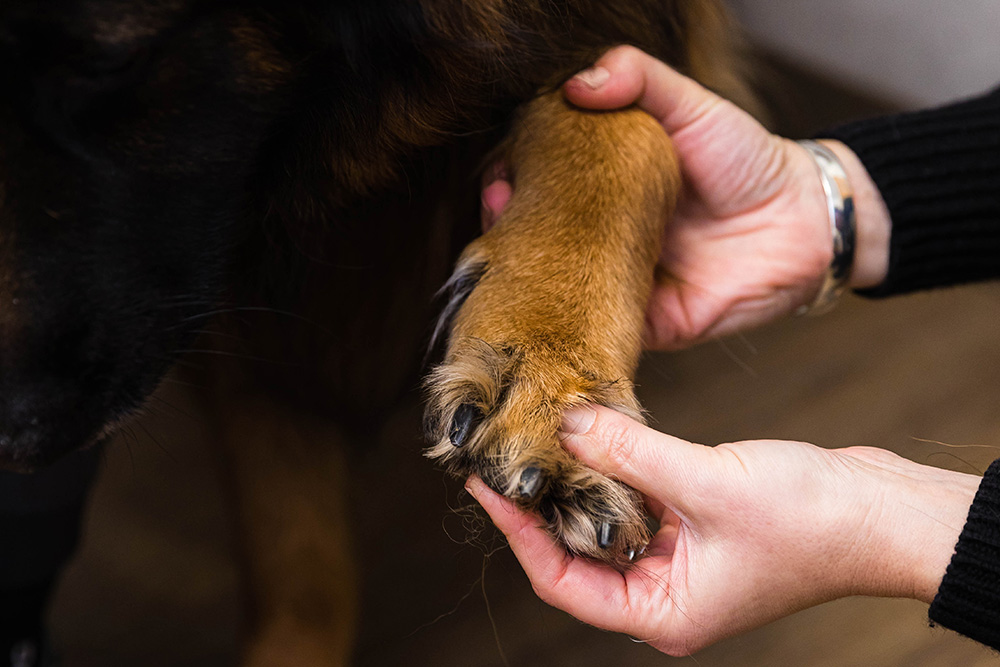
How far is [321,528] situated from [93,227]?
691mm

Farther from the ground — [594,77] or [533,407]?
[594,77]

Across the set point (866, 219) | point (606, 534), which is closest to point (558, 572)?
point (606, 534)

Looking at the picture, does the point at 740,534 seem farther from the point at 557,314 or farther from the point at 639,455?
the point at 557,314

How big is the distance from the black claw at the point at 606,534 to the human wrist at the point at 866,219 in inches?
26.2

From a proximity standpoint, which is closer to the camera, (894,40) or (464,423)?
(464,423)

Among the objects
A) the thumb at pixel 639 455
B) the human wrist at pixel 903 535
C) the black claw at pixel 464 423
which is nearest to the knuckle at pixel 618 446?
the thumb at pixel 639 455

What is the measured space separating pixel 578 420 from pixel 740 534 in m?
0.17

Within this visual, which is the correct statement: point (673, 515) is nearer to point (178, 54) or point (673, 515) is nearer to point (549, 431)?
point (549, 431)

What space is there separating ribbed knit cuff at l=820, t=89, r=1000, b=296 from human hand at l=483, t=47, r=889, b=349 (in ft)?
0.08

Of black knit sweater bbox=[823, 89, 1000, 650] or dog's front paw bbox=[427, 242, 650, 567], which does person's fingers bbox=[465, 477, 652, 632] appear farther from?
black knit sweater bbox=[823, 89, 1000, 650]

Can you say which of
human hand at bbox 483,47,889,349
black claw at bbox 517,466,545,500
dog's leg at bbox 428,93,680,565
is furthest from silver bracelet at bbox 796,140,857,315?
black claw at bbox 517,466,545,500

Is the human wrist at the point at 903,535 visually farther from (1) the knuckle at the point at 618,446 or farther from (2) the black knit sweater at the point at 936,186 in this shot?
(2) the black knit sweater at the point at 936,186

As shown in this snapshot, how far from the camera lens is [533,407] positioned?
28.6 inches

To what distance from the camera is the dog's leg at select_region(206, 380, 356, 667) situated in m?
1.23
